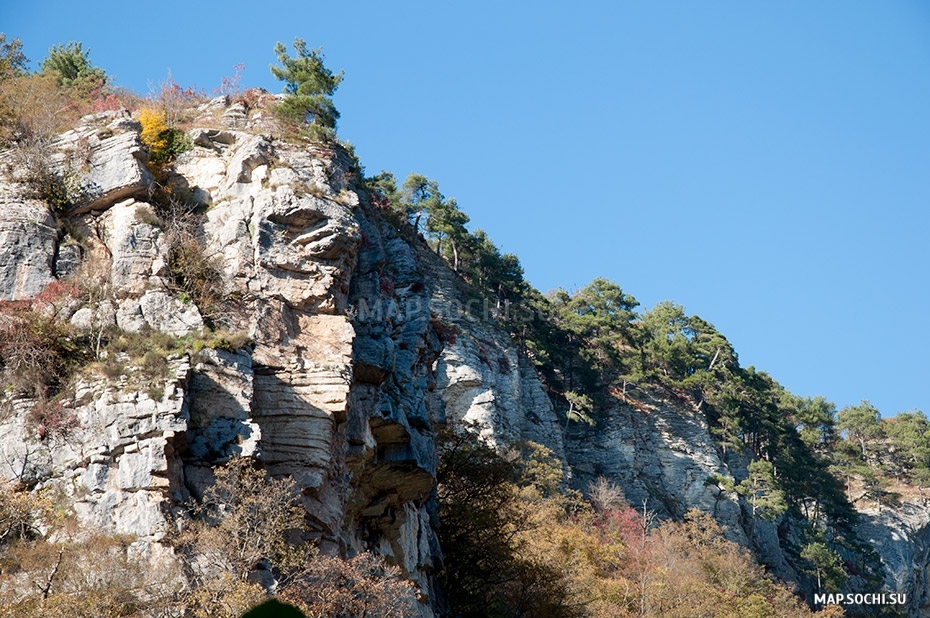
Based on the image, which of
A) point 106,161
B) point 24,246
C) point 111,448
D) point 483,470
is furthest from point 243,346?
point 483,470

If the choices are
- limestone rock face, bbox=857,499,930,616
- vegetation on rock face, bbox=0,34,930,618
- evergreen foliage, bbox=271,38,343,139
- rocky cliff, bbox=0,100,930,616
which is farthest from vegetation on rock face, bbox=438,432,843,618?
limestone rock face, bbox=857,499,930,616

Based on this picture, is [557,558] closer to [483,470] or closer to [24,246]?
[483,470]

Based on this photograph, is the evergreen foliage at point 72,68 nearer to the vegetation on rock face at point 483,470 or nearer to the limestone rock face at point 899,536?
the vegetation on rock face at point 483,470

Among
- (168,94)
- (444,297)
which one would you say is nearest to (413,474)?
(168,94)

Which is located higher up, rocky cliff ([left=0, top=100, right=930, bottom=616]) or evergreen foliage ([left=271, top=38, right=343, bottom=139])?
evergreen foliage ([left=271, top=38, right=343, bottom=139])

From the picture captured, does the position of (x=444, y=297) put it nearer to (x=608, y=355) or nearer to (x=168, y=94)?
(x=608, y=355)

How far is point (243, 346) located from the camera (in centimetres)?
2225

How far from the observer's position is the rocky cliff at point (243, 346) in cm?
1997

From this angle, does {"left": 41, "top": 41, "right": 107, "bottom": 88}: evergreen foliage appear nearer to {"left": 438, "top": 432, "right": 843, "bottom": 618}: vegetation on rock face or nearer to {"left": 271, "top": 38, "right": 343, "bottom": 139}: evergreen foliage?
{"left": 271, "top": 38, "right": 343, "bottom": 139}: evergreen foliage

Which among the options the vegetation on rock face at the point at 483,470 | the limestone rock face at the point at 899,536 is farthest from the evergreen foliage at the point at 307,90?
the limestone rock face at the point at 899,536

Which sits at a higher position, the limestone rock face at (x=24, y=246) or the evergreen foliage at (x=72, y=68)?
the evergreen foliage at (x=72, y=68)

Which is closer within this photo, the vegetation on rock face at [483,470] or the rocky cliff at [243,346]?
the vegetation on rock face at [483,470]

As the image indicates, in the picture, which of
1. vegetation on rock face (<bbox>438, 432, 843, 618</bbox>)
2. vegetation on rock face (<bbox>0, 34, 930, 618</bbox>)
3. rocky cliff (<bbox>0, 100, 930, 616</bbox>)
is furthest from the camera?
vegetation on rock face (<bbox>438, 432, 843, 618</bbox>)

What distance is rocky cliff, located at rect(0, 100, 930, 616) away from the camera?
65.5 feet
